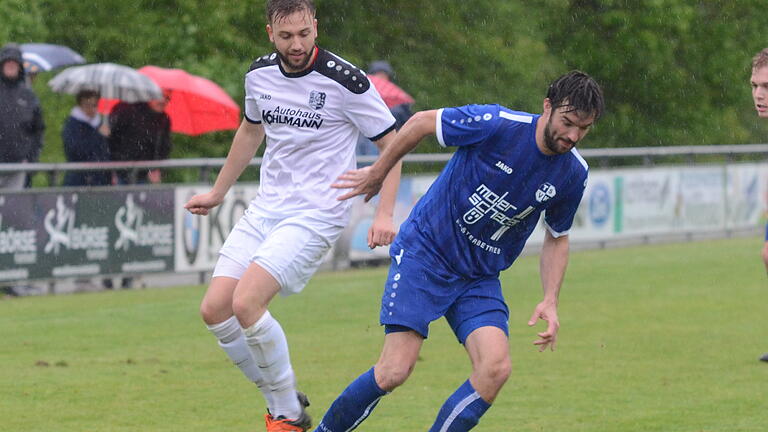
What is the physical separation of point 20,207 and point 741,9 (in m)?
25.9

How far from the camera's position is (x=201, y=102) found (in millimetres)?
17594

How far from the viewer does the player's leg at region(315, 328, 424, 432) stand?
609cm

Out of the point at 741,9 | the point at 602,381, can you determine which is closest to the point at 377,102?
the point at 602,381

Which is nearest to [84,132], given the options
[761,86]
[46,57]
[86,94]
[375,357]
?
[86,94]

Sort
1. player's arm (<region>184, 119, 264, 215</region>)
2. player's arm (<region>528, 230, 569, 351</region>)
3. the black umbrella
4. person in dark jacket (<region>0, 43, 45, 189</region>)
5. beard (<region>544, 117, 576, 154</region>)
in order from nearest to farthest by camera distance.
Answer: beard (<region>544, 117, 576, 154</region>), player's arm (<region>528, 230, 569, 351</region>), player's arm (<region>184, 119, 264, 215</region>), person in dark jacket (<region>0, 43, 45, 189</region>), the black umbrella

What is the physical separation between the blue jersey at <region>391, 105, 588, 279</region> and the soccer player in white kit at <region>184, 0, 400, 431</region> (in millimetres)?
594

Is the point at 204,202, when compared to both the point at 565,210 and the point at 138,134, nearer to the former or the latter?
the point at 565,210

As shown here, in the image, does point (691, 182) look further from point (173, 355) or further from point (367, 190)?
point (367, 190)

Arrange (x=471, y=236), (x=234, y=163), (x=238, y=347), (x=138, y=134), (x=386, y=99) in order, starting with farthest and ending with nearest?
(x=386, y=99) < (x=138, y=134) < (x=234, y=163) < (x=238, y=347) < (x=471, y=236)

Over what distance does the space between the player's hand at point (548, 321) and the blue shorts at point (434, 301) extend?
6.4 inches

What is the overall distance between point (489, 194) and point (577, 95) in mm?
639

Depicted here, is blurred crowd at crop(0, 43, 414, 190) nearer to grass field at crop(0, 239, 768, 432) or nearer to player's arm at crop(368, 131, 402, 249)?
grass field at crop(0, 239, 768, 432)

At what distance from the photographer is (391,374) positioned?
19.9ft

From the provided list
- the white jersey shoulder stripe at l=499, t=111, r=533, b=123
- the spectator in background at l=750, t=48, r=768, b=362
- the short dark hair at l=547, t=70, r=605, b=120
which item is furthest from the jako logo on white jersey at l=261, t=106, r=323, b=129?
the spectator in background at l=750, t=48, r=768, b=362
